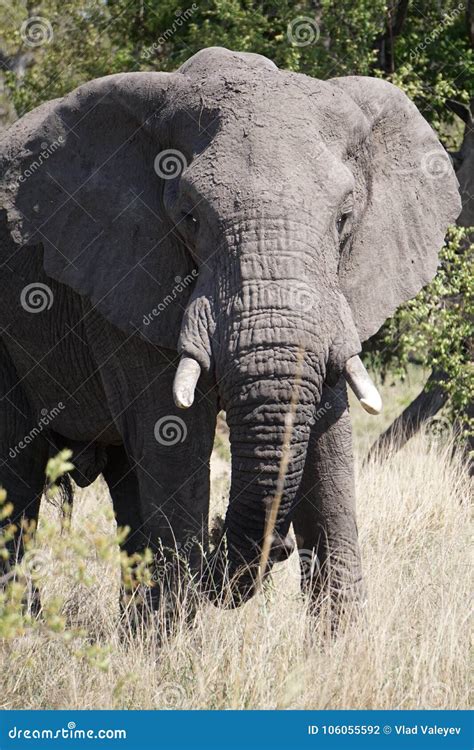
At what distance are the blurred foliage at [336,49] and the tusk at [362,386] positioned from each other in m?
3.67

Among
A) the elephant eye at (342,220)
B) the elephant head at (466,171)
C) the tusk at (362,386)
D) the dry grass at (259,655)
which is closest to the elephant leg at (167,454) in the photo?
the dry grass at (259,655)

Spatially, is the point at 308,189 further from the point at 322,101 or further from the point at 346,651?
the point at 346,651

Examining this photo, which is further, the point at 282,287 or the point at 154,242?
the point at 154,242

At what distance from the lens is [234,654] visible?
4.80 m

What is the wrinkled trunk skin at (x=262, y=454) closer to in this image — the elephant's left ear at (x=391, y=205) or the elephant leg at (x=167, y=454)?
the elephant leg at (x=167, y=454)

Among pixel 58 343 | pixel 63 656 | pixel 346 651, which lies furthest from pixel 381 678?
pixel 58 343

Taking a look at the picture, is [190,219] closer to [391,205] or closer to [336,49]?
[391,205]

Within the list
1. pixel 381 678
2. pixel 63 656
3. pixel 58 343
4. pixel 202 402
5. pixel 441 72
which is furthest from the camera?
pixel 441 72

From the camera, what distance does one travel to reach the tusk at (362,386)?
4.83 meters

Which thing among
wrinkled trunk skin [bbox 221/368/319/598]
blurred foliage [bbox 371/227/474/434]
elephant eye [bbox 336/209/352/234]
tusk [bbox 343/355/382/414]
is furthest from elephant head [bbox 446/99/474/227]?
wrinkled trunk skin [bbox 221/368/319/598]

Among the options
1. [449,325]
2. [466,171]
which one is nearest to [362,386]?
[449,325]

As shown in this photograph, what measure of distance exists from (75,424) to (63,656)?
1.87 metres

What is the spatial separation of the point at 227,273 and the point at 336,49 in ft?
18.0

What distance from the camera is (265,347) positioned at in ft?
15.2
